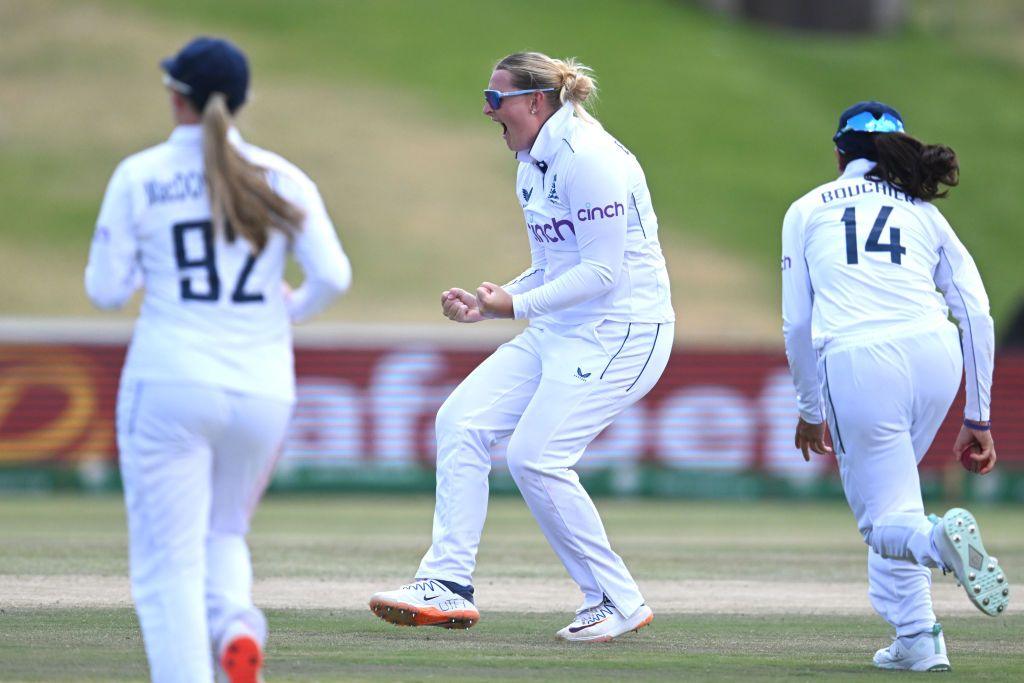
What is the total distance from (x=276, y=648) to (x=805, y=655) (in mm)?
1927

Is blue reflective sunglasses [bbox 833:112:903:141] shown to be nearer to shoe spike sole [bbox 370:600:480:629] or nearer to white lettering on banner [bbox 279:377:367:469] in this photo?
shoe spike sole [bbox 370:600:480:629]

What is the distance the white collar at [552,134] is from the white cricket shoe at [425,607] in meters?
1.70

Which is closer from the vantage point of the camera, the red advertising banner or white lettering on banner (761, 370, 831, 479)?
the red advertising banner

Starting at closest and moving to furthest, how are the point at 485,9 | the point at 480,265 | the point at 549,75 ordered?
1. the point at 549,75
2. the point at 480,265
3. the point at 485,9

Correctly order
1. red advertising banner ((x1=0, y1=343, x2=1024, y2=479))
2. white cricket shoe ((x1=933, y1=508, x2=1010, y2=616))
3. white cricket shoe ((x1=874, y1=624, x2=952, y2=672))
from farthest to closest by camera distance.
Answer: red advertising banner ((x1=0, y1=343, x2=1024, y2=479)) → white cricket shoe ((x1=874, y1=624, x2=952, y2=672)) → white cricket shoe ((x1=933, y1=508, x2=1010, y2=616))

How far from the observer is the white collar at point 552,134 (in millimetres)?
6820

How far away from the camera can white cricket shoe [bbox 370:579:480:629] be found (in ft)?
21.5

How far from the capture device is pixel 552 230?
6.91 metres

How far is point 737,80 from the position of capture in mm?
47250

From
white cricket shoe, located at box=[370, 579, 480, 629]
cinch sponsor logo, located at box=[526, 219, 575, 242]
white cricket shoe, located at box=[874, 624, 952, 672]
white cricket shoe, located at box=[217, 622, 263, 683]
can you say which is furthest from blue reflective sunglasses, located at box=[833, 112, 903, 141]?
white cricket shoe, located at box=[217, 622, 263, 683]

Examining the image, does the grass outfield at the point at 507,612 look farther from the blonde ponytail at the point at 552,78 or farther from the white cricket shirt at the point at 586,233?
the blonde ponytail at the point at 552,78

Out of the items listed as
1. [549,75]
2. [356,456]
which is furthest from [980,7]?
[549,75]

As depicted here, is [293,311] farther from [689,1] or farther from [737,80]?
[689,1]

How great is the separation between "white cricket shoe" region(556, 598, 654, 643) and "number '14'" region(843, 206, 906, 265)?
1.62m
